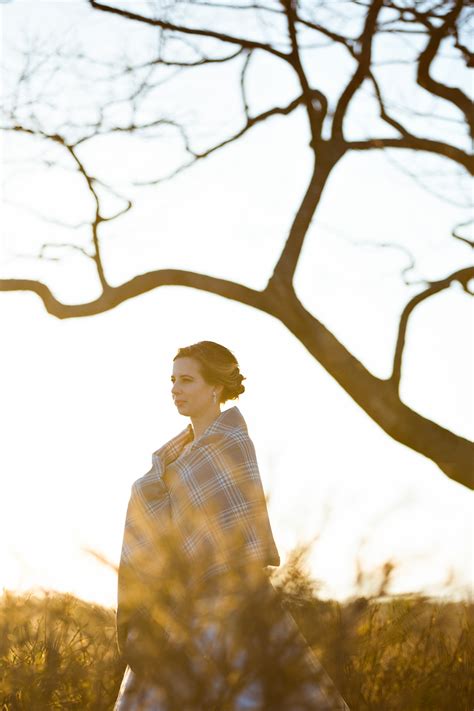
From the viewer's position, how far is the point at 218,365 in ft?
15.3

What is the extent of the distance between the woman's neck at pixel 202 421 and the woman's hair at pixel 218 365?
13 centimetres

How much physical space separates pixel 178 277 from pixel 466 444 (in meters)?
1.77

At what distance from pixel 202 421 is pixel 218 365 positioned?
0.30 meters

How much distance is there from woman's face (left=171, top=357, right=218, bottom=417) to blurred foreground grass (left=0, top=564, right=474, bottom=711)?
1.17 meters

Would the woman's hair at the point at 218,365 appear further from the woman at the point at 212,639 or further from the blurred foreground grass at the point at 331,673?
the woman at the point at 212,639

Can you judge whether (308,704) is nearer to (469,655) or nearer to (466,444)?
(469,655)

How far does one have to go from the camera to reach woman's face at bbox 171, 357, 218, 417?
4.58m

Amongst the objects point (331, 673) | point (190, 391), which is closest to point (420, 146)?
point (190, 391)

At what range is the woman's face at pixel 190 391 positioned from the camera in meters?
4.58

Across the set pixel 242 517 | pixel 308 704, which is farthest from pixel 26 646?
pixel 308 704

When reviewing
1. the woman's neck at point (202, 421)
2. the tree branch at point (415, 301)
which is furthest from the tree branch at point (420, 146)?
the woman's neck at point (202, 421)

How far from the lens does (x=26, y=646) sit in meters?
3.89

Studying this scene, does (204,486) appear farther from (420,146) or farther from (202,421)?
(420,146)

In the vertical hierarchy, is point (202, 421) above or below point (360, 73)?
below
